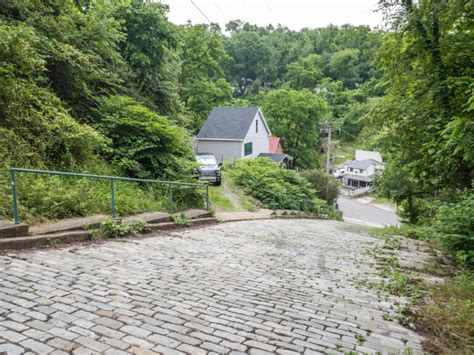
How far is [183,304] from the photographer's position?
141 inches

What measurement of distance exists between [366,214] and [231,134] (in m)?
16.1

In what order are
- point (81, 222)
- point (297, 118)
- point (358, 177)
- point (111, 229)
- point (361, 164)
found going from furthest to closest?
point (361, 164) < point (358, 177) < point (297, 118) < point (111, 229) < point (81, 222)

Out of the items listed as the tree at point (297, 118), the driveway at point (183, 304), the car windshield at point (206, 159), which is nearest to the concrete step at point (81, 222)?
the driveway at point (183, 304)

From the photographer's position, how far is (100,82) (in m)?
11.9

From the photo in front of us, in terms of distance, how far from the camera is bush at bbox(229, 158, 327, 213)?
726 inches

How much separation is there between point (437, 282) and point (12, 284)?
551 cm

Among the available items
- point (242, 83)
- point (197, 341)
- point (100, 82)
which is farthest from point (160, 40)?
point (242, 83)

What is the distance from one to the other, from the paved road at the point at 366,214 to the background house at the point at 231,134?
1094 centimetres

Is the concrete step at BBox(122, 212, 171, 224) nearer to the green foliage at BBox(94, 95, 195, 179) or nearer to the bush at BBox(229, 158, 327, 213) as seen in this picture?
the green foliage at BBox(94, 95, 195, 179)

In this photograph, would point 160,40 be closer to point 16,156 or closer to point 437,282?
point 16,156

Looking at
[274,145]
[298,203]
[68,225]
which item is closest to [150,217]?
[68,225]

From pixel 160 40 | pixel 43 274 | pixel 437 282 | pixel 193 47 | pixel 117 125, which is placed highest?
pixel 193 47

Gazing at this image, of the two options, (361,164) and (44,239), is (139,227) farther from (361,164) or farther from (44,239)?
(361,164)

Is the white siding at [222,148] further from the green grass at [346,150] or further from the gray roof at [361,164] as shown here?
the green grass at [346,150]
